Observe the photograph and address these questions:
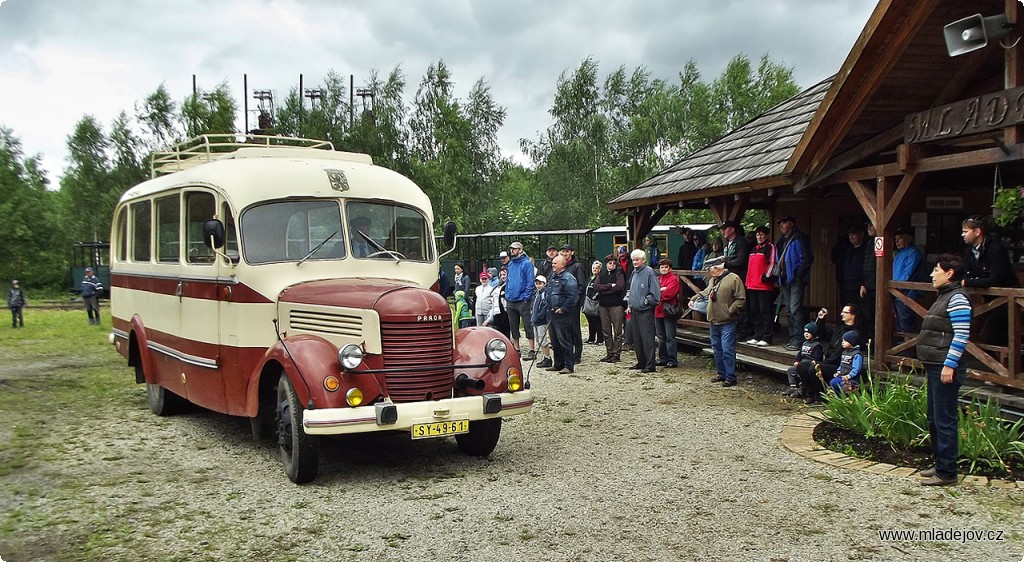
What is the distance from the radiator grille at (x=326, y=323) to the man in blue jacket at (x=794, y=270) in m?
6.51

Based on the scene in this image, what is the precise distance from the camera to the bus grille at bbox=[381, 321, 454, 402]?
244 inches

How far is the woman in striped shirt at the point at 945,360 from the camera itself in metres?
5.71

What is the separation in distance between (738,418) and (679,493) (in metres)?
2.92

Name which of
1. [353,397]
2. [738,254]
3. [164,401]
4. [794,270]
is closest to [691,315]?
[738,254]

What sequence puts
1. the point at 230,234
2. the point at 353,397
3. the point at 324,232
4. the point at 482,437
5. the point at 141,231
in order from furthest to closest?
the point at 141,231, the point at 324,232, the point at 230,234, the point at 482,437, the point at 353,397

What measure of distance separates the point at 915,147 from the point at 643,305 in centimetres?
430

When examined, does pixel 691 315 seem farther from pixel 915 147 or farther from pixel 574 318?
pixel 915 147

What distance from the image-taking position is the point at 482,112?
1828 inches

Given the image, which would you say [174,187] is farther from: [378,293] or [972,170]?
[972,170]

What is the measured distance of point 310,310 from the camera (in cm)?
648

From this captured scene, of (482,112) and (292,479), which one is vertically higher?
(482,112)

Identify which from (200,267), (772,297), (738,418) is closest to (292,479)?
(200,267)

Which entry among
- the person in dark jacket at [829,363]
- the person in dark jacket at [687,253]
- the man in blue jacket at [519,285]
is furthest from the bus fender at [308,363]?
the person in dark jacket at [687,253]

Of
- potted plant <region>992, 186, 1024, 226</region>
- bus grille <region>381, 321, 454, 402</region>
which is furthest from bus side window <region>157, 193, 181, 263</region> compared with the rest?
potted plant <region>992, 186, 1024, 226</region>
